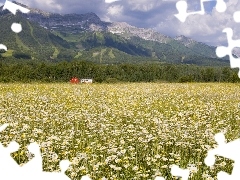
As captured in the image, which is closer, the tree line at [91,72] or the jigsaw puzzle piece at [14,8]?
the jigsaw puzzle piece at [14,8]

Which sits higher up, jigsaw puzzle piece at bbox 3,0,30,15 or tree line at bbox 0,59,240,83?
jigsaw puzzle piece at bbox 3,0,30,15

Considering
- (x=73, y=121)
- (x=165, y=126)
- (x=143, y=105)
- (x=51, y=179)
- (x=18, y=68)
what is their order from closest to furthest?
(x=51, y=179) < (x=165, y=126) < (x=73, y=121) < (x=143, y=105) < (x=18, y=68)

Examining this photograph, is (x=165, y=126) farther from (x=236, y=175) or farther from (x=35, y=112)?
(x=35, y=112)

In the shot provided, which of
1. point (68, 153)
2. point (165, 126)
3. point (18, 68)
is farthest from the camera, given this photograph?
point (18, 68)

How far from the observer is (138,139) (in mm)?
8273

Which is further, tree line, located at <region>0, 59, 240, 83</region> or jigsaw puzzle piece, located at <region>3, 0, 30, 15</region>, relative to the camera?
tree line, located at <region>0, 59, 240, 83</region>

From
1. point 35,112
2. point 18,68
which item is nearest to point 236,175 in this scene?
point 35,112

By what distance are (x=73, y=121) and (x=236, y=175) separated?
296 inches

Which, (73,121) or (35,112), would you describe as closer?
(73,121)

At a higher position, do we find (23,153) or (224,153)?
(224,153)

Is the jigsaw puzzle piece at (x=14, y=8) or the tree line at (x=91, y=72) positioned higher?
the jigsaw puzzle piece at (x=14, y=8)

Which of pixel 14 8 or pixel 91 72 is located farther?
pixel 91 72

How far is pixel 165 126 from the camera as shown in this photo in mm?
9633

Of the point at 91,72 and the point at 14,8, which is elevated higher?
the point at 14,8
